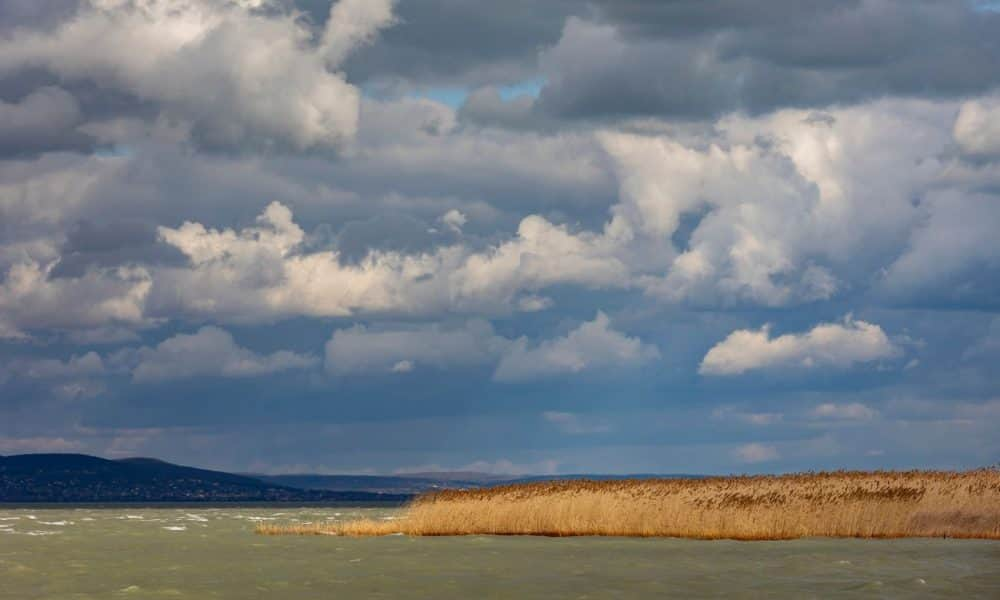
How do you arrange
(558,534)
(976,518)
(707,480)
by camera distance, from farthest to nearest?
(707,480), (558,534), (976,518)

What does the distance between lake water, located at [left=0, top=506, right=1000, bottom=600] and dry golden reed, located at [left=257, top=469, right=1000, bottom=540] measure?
115 inches

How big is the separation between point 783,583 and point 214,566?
Result: 19.2 m

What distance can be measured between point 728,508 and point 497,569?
1921 centimetres

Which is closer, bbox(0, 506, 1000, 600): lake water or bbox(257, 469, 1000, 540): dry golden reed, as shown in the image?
bbox(0, 506, 1000, 600): lake water

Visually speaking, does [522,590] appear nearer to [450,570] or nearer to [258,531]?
[450,570]

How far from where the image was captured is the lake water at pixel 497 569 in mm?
36625

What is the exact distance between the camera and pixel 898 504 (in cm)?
5762

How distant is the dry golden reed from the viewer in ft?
188

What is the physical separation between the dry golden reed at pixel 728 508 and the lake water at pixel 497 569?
2924 mm

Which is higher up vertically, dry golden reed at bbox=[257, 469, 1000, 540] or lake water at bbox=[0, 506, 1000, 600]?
dry golden reed at bbox=[257, 469, 1000, 540]

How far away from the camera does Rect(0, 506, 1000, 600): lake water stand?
36625 mm

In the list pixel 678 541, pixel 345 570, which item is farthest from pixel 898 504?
pixel 345 570

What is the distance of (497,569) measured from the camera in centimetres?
4344

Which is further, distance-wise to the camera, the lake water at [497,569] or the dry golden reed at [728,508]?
the dry golden reed at [728,508]
